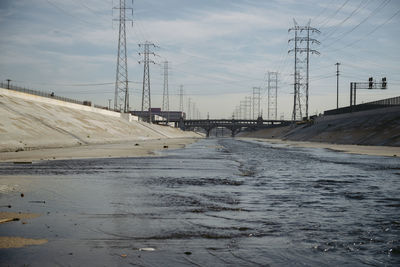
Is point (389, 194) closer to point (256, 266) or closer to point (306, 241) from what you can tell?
point (306, 241)

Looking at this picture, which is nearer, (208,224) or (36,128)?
(208,224)

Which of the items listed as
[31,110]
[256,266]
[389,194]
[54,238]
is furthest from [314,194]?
[31,110]

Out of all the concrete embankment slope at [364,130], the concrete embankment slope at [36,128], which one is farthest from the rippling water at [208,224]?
the concrete embankment slope at [364,130]

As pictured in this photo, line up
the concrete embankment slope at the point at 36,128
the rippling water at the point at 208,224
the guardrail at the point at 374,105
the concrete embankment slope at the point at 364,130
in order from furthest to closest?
the guardrail at the point at 374,105, the concrete embankment slope at the point at 364,130, the concrete embankment slope at the point at 36,128, the rippling water at the point at 208,224

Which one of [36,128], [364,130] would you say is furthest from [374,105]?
[36,128]

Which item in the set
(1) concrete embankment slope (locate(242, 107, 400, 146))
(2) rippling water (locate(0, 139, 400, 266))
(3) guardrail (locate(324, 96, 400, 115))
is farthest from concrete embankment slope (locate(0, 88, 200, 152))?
(3) guardrail (locate(324, 96, 400, 115))

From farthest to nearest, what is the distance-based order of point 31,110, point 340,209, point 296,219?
point 31,110
point 340,209
point 296,219

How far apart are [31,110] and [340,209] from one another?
5025 centimetres

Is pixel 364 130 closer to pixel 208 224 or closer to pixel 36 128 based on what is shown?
pixel 36 128

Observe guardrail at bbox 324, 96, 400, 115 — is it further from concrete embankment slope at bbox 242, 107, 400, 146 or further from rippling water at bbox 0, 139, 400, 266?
rippling water at bbox 0, 139, 400, 266

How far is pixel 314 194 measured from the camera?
12.8m

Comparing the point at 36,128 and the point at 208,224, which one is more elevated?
the point at 36,128

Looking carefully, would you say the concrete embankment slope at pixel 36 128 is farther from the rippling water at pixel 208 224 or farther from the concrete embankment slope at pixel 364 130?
the concrete embankment slope at pixel 364 130

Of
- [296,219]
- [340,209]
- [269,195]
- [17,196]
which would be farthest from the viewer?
[269,195]
